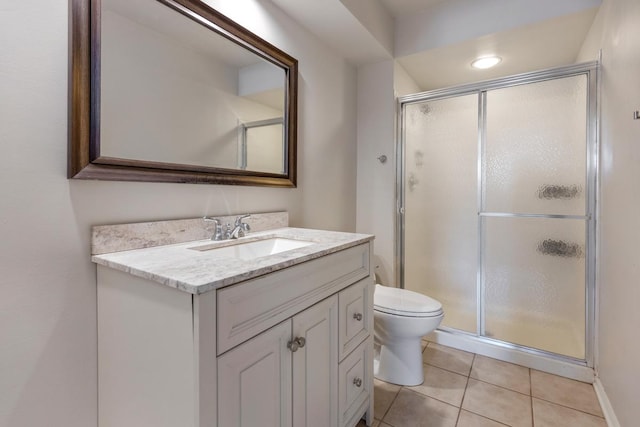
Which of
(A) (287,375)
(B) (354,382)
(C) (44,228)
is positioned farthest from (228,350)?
(B) (354,382)

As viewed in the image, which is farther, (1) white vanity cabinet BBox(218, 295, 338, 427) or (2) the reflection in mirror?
(2) the reflection in mirror

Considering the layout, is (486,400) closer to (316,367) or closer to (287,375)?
(316,367)

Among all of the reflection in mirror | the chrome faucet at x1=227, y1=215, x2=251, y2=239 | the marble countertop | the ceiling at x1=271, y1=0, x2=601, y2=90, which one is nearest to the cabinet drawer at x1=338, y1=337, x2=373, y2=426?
the marble countertop

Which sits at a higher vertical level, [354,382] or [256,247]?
[256,247]

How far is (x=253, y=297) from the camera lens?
826 millimetres

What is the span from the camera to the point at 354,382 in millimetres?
1347

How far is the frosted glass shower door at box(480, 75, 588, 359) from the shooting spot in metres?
1.89

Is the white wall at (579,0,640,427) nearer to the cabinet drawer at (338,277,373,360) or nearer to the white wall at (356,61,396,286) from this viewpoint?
the cabinet drawer at (338,277,373,360)

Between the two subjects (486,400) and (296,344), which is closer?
(296,344)

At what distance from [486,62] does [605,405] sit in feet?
7.71

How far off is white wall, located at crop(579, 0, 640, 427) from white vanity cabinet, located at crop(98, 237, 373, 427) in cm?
117

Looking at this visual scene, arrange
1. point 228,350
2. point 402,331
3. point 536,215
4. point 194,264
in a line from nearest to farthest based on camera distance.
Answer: point 228,350 → point 194,264 → point 402,331 → point 536,215

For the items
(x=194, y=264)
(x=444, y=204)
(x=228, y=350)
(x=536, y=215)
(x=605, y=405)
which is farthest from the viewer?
(x=444, y=204)

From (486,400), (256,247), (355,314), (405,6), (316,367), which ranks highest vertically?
(405,6)
